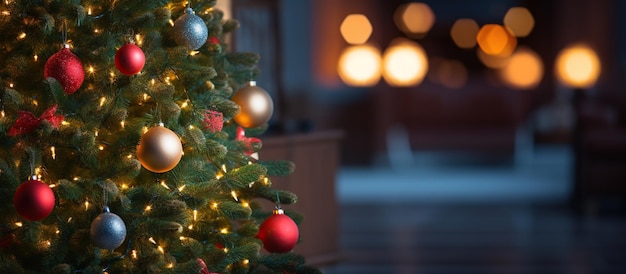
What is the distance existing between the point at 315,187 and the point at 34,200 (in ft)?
8.18

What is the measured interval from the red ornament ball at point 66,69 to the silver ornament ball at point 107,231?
36 cm

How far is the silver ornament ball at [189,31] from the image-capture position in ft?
9.94

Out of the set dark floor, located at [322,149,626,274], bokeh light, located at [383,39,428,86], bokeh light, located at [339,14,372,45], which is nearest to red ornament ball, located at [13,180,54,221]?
dark floor, located at [322,149,626,274]

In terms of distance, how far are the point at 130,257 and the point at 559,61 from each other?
909 cm

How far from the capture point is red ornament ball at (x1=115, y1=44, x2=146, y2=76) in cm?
288

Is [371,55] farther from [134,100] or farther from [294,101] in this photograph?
[134,100]

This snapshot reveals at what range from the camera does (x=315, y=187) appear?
514 cm

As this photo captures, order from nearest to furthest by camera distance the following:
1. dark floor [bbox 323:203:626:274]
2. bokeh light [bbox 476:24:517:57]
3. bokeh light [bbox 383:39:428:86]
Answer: dark floor [bbox 323:203:626:274] < bokeh light [bbox 383:39:428:86] < bokeh light [bbox 476:24:517:57]

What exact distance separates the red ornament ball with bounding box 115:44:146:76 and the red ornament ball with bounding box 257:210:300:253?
26.9 inches

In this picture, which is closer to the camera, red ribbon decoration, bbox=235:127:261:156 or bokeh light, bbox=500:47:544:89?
red ribbon decoration, bbox=235:127:261:156

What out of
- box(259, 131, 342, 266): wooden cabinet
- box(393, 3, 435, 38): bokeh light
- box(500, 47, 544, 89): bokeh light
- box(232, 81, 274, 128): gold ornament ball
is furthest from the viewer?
box(393, 3, 435, 38): bokeh light

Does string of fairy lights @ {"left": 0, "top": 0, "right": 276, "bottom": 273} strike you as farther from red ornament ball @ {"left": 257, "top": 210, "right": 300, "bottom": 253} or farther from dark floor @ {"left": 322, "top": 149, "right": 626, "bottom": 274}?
dark floor @ {"left": 322, "top": 149, "right": 626, "bottom": 274}

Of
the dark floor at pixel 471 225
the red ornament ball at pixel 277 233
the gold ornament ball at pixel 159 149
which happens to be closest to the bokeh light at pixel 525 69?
the dark floor at pixel 471 225

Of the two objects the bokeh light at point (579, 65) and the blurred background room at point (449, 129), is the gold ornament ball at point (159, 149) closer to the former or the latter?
the blurred background room at point (449, 129)
